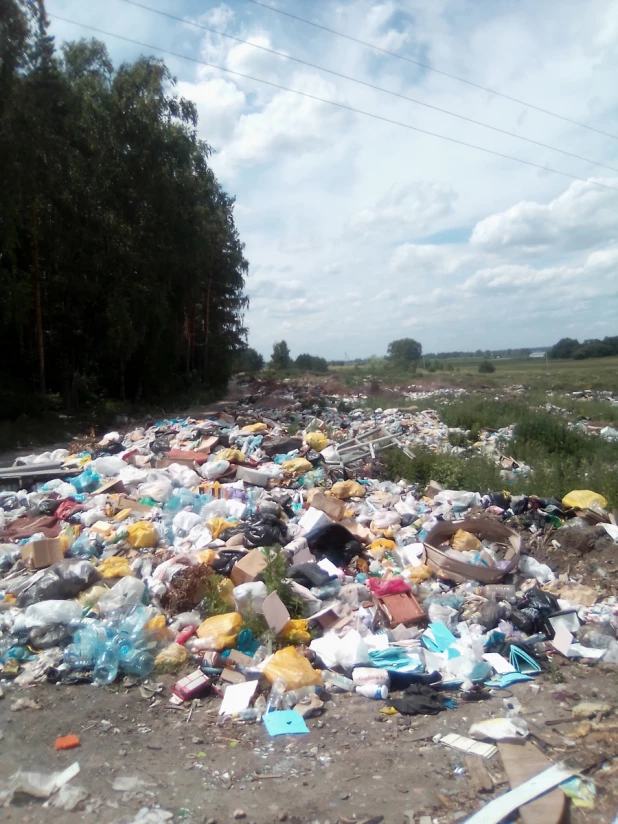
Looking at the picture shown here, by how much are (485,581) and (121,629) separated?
2.78 meters

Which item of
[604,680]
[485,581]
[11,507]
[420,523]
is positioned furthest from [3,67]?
[604,680]

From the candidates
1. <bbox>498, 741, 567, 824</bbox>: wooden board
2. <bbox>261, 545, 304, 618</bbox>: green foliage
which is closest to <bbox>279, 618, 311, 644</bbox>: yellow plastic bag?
<bbox>261, 545, 304, 618</bbox>: green foliage

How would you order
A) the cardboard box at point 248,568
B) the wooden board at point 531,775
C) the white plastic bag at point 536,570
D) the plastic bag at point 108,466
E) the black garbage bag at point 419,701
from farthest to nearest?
the plastic bag at point 108,466 < the white plastic bag at point 536,570 < the cardboard box at point 248,568 < the black garbage bag at point 419,701 < the wooden board at point 531,775

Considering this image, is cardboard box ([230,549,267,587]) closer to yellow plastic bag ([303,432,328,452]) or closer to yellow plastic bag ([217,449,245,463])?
yellow plastic bag ([217,449,245,463])

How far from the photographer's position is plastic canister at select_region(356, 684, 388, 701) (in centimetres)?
361

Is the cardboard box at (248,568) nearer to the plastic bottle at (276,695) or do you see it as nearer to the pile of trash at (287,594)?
the pile of trash at (287,594)

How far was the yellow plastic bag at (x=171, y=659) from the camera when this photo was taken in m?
3.85

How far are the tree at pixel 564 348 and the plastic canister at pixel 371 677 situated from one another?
54718 millimetres

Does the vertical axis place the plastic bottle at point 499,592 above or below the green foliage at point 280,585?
below

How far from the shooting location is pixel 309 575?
4.85 meters

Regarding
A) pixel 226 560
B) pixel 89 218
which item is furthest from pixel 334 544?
pixel 89 218

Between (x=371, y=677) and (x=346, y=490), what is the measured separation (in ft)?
11.1

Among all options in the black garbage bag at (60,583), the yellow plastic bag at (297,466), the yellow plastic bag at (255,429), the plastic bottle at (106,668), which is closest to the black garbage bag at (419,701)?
the plastic bottle at (106,668)

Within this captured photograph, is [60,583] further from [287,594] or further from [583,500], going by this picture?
[583,500]
